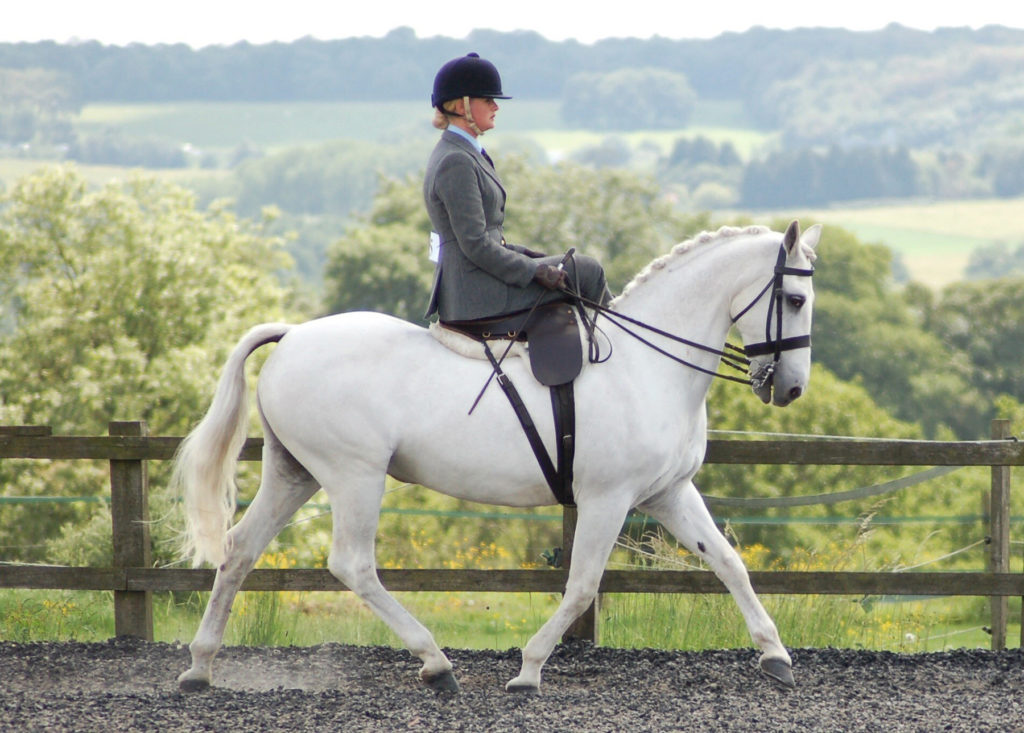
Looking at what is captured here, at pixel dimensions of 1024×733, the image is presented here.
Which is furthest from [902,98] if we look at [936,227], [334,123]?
[334,123]

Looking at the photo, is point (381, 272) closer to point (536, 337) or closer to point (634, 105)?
point (536, 337)

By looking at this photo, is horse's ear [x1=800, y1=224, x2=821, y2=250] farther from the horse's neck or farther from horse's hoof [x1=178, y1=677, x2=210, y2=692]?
horse's hoof [x1=178, y1=677, x2=210, y2=692]

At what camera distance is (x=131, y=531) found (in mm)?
6418

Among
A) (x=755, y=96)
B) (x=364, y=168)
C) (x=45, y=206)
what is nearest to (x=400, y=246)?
(x=45, y=206)

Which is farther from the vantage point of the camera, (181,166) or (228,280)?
(181,166)

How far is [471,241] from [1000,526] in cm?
341

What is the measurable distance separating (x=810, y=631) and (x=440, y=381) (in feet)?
9.74

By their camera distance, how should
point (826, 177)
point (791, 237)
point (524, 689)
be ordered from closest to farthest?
point (791, 237) < point (524, 689) < point (826, 177)

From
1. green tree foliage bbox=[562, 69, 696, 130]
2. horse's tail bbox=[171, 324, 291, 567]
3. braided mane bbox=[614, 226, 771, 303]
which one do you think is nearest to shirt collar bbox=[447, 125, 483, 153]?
braided mane bbox=[614, 226, 771, 303]

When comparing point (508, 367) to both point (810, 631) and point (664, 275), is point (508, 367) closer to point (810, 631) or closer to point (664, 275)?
point (664, 275)

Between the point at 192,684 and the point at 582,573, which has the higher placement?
the point at 582,573

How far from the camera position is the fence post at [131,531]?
639 cm

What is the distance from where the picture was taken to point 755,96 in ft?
590

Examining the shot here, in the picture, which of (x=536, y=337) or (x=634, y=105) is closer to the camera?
(x=536, y=337)
